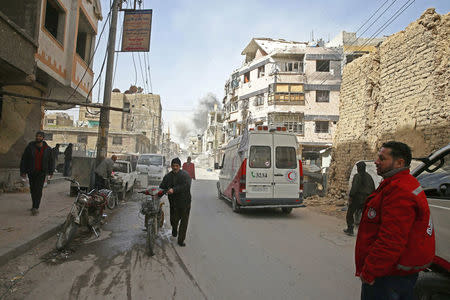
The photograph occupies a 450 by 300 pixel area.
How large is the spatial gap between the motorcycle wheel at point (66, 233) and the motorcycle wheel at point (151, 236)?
4.43 ft

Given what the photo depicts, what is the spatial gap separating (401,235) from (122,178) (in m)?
10.7

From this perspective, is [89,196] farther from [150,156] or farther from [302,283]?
[150,156]

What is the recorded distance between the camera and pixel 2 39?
20.1ft

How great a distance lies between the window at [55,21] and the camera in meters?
10.6

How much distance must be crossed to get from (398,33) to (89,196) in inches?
432

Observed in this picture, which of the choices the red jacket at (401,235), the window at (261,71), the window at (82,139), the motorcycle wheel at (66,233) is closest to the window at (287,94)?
the window at (261,71)

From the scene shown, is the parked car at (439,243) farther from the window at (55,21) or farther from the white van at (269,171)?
the window at (55,21)

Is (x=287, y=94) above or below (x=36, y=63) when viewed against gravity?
above

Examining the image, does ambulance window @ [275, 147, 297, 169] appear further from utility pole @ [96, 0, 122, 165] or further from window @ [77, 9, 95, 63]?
window @ [77, 9, 95, 63]

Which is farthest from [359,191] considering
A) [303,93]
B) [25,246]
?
[303,93]

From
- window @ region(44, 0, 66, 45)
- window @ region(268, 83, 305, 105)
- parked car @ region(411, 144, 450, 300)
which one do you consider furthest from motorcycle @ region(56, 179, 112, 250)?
window @ region(268, 83, 305, 105)

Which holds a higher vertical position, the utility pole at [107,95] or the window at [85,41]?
the window at [85,41]

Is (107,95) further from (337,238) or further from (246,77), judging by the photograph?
(246,77)

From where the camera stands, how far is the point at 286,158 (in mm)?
8836
